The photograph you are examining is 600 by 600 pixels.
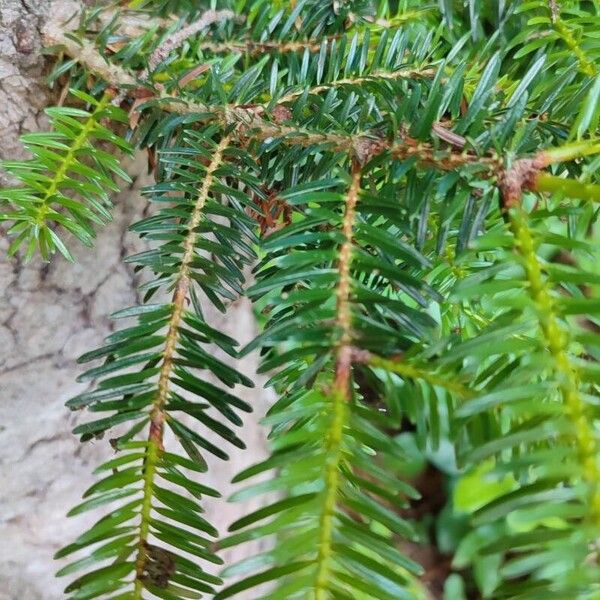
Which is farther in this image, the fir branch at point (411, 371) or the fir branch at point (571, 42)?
the fir branch at point (571, 42)

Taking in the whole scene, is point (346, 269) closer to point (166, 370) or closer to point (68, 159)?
point (166, 370)

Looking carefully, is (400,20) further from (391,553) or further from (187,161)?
(391,553)

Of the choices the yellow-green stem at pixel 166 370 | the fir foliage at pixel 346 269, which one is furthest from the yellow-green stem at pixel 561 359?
the yellow-green stem at pixel 166 370

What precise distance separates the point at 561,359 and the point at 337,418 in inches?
4.0

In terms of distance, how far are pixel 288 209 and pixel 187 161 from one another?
114 mm

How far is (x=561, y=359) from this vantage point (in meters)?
0.25

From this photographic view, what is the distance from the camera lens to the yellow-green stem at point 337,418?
9.5 inches

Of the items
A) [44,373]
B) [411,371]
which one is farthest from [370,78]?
[44,373]

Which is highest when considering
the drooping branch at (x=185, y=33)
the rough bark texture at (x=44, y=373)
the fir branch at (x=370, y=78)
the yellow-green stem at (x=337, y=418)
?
the drooping branch at (x=185, y=33)

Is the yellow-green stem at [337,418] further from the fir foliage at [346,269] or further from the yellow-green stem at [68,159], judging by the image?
the yellow-green stem at [68,159]

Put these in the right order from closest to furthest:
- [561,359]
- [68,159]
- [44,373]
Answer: [561,359] → [68,159] → [44,373]

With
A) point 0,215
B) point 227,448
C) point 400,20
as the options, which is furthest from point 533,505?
point 227,448

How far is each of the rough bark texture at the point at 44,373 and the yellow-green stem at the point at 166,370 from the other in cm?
22

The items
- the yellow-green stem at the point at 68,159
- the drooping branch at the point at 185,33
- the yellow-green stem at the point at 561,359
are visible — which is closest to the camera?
the yellow-green stem at the point at 561,359
